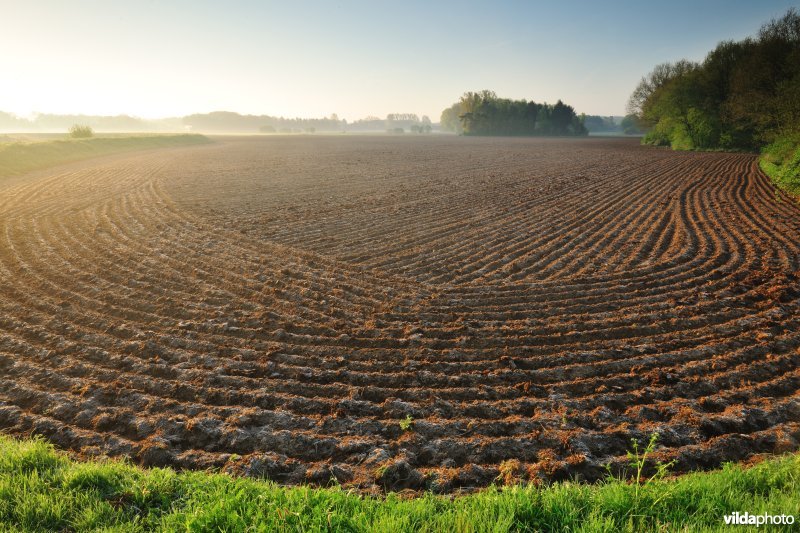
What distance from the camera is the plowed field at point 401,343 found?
4645 millimetres

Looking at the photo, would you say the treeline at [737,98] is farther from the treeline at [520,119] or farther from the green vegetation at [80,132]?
the green vegetation at [80,132]

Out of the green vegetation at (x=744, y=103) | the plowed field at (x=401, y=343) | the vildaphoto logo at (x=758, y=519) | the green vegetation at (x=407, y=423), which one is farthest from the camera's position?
the green vegetation at (x=744, y=103)

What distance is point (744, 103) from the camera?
34438 millimetres

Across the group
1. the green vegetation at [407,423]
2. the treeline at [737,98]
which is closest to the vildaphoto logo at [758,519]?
the green vegetation at [407,423]

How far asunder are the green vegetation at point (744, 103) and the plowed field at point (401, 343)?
17.5m

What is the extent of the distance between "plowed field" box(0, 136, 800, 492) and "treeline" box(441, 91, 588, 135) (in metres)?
117

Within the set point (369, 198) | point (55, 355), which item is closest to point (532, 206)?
point (369, 198)

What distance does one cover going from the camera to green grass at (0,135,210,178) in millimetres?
29578

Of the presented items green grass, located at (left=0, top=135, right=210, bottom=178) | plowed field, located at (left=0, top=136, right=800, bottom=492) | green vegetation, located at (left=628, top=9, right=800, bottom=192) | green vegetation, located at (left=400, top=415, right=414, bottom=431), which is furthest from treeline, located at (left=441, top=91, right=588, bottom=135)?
green vegetation, located at (left=400, top=415, right=414, bottom=431)

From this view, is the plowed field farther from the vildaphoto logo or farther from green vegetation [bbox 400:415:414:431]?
the vildaphoto logo

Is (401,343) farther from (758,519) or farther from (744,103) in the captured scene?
(744,103)

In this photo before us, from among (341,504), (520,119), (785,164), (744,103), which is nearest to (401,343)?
(341,504)

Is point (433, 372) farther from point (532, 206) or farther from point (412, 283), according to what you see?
point (532, 206)

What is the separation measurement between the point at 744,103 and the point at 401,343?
42.4 meters
